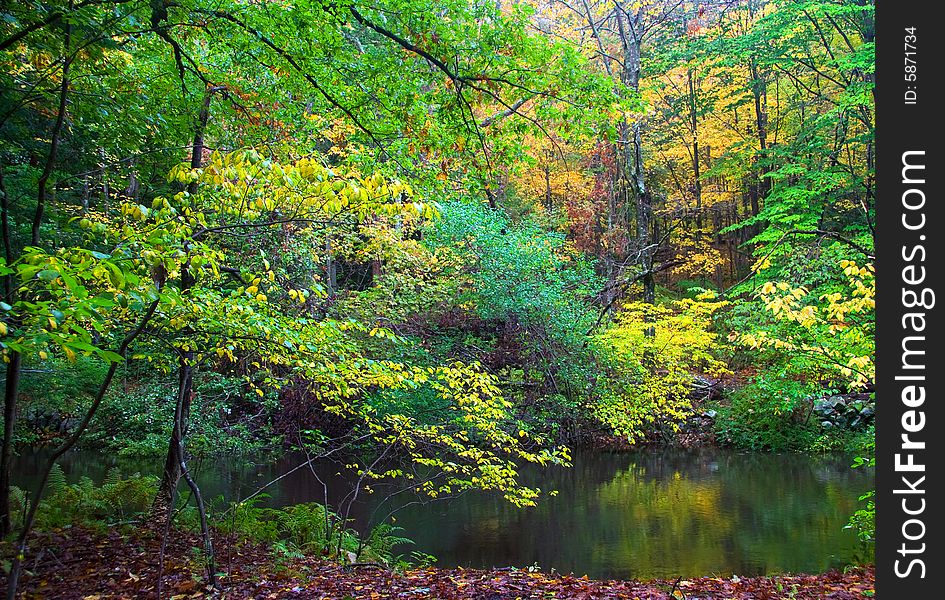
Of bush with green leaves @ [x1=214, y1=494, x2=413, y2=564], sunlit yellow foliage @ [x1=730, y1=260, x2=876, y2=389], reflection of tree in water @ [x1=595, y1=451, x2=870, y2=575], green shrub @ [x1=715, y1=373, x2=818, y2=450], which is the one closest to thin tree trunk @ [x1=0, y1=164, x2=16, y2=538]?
bush with green leaves @ [x1=214, y1=494, x2=413, y2=564]

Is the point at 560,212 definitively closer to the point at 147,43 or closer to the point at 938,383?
the point at 147,43

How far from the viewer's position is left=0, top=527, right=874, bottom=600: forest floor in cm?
457

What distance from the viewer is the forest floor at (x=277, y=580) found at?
15.0ft

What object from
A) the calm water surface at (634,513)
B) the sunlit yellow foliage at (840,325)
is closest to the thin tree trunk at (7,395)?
the calm water surface at (634,513)

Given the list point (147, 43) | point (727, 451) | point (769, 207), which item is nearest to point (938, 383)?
point (147, 43)

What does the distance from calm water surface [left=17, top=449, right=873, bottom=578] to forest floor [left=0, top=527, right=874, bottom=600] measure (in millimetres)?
1708

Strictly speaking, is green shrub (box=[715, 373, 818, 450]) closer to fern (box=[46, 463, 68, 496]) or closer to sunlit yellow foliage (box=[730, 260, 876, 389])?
sunlit yellow foliage (box=[730, 260, 876, 389])

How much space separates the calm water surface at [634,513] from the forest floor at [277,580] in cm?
171

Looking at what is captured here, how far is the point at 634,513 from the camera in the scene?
9961 millimetres

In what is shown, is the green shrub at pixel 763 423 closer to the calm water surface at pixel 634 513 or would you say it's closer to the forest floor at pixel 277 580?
the calm water surface at pixel 634 513

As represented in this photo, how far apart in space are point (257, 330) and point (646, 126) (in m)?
21.8

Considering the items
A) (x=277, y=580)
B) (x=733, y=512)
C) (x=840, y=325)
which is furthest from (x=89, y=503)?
(x=733, y=512)

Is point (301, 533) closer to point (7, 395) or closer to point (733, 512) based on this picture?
point (7, 395)

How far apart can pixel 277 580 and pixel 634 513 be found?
21.5 feet
